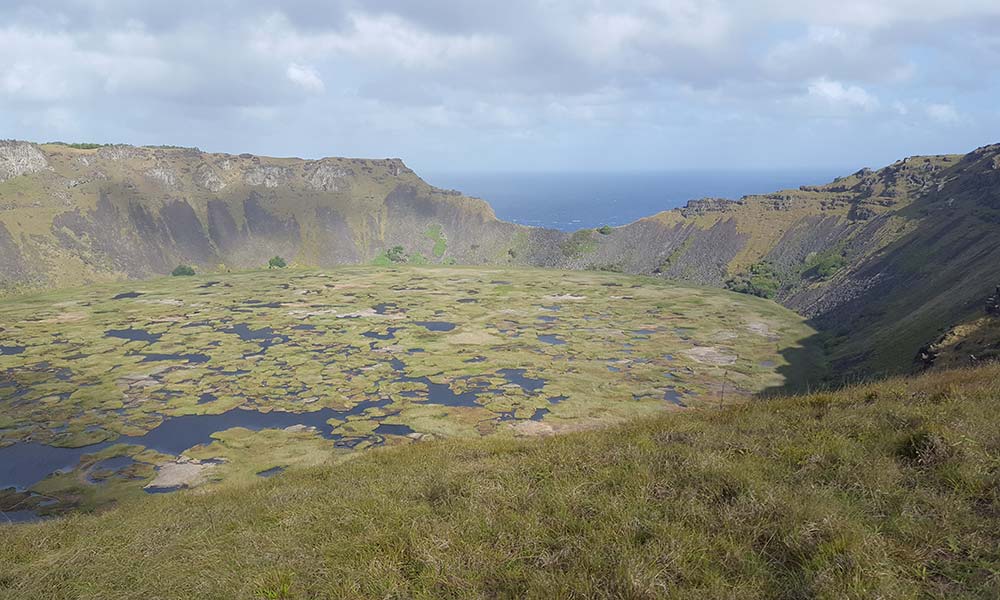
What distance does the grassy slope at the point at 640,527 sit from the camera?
8.01m

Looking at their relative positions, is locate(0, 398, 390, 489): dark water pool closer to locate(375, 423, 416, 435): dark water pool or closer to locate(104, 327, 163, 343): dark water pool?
locate(375, 423, 416, 435): dark water pool

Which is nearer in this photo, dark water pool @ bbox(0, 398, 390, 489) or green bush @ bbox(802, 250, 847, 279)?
dark water pool @ bbox(0, 398, 390, 489)

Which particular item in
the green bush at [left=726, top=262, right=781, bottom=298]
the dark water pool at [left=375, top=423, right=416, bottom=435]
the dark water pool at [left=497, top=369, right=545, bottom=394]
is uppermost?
the green bush at [left=726, top=262, right=781, bottom=298]

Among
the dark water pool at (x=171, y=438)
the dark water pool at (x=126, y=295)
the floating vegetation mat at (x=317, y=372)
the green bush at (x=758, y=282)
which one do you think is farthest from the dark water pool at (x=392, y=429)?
the green bush at (x=758, y=282)

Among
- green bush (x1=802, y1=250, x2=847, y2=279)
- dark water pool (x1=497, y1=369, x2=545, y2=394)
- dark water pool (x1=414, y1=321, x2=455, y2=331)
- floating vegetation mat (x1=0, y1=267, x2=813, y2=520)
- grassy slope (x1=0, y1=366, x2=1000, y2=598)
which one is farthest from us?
green bush (x1=802, y1=250, x2=847, y2=279)

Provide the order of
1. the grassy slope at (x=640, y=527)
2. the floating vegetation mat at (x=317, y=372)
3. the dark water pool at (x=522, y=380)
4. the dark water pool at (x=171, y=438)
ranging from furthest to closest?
the dark water pool at (x=522, y=380), the floating vegetation mat at (x=317, y=372), the dark water pool at (x=171, y=438), the grassy slope at (x=640, y=527)

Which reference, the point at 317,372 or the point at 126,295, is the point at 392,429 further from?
the point at 126,295

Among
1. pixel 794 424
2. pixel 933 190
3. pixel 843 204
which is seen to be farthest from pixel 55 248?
pixel 933 190

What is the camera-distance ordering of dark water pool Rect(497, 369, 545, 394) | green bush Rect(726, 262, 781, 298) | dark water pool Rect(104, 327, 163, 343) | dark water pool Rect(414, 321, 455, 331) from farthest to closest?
1. green bush Rect(726, 262, 781, 298)
2. dark water pool Rect(414, 321, 455, 331)
3. dark water pool Rect(104, 327, 163, 343)
4. dark water pool Rect(497, 369, 545, 394)

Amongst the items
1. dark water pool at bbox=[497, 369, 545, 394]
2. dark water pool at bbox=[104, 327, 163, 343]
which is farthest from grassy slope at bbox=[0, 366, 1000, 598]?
dark water pool at bbox=[104, 327, 163, 343]

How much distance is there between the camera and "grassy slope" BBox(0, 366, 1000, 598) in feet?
26.3

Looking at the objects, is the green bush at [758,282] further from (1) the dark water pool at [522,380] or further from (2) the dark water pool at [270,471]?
(2) the dark water pool at [270,471]

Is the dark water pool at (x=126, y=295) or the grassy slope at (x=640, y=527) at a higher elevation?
the grassy slope at (x=640, y=527)

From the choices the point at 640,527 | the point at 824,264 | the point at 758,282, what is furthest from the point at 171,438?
the point at 824,264
